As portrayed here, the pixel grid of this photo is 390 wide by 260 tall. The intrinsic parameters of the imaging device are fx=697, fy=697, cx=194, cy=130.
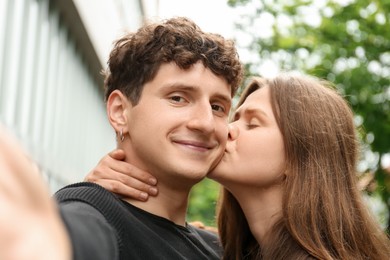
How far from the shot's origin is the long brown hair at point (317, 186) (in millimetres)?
2887

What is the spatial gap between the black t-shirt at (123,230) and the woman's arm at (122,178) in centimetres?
6

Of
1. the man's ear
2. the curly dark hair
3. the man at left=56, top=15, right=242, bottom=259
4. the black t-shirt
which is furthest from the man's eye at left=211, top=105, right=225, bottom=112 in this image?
the black t-shirt

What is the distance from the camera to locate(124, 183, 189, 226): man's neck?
2797 mm

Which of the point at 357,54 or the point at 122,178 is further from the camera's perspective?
the point at 357,54

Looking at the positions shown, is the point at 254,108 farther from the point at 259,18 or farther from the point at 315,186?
the point at 259,18

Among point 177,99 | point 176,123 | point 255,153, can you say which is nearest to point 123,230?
point 176,123

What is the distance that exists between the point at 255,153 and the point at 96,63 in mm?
6868

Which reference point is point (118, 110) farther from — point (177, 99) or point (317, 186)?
point (317, 186)

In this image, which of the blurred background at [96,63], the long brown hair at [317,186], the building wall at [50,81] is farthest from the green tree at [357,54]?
the long brown hair at [317,186]

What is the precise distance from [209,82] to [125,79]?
37cm

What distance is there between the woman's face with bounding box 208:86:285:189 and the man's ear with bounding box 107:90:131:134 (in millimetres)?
528

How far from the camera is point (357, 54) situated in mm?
8672

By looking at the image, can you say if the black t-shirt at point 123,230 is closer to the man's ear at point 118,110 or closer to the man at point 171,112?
the man at point 171,112

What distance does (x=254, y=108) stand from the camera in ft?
10.7
